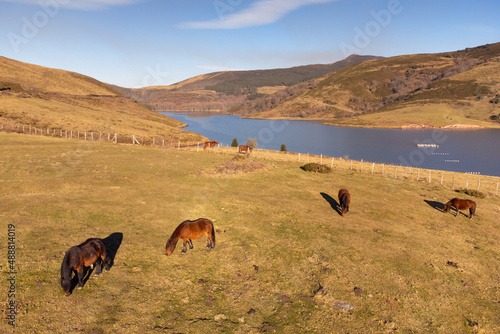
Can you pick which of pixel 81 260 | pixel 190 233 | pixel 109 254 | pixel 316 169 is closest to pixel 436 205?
pixel 316 169

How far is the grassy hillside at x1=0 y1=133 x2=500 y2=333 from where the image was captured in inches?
313

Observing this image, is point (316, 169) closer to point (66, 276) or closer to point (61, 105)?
point (66, 276)

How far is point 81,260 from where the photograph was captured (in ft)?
27.5

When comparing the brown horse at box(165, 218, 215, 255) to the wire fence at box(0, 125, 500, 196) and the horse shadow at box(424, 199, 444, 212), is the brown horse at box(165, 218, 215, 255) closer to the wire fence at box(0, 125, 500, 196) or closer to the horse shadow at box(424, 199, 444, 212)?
the horse shadow at box(424, 199, 444, 212)

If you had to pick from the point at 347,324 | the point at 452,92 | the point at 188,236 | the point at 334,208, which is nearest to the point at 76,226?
the point at 188,236

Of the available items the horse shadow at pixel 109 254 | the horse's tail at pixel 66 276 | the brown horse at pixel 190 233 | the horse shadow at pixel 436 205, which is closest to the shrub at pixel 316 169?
the horse shadow at pixel 436 205

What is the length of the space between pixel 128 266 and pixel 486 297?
13.1 meters

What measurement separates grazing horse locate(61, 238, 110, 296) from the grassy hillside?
0.43 m

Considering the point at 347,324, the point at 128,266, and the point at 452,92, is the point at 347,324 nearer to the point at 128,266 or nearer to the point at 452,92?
the point at 128,266

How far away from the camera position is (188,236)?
1127 cm

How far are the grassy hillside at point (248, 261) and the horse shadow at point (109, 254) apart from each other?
0.36 ft

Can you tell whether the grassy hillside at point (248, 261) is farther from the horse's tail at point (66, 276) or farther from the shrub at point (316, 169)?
the shrub at point (316, 169)

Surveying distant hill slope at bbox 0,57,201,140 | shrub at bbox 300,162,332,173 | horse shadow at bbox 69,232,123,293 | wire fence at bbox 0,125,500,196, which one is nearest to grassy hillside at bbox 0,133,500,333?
horse shadow at bbox 69,232,123,293

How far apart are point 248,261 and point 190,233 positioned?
8.73 ft
